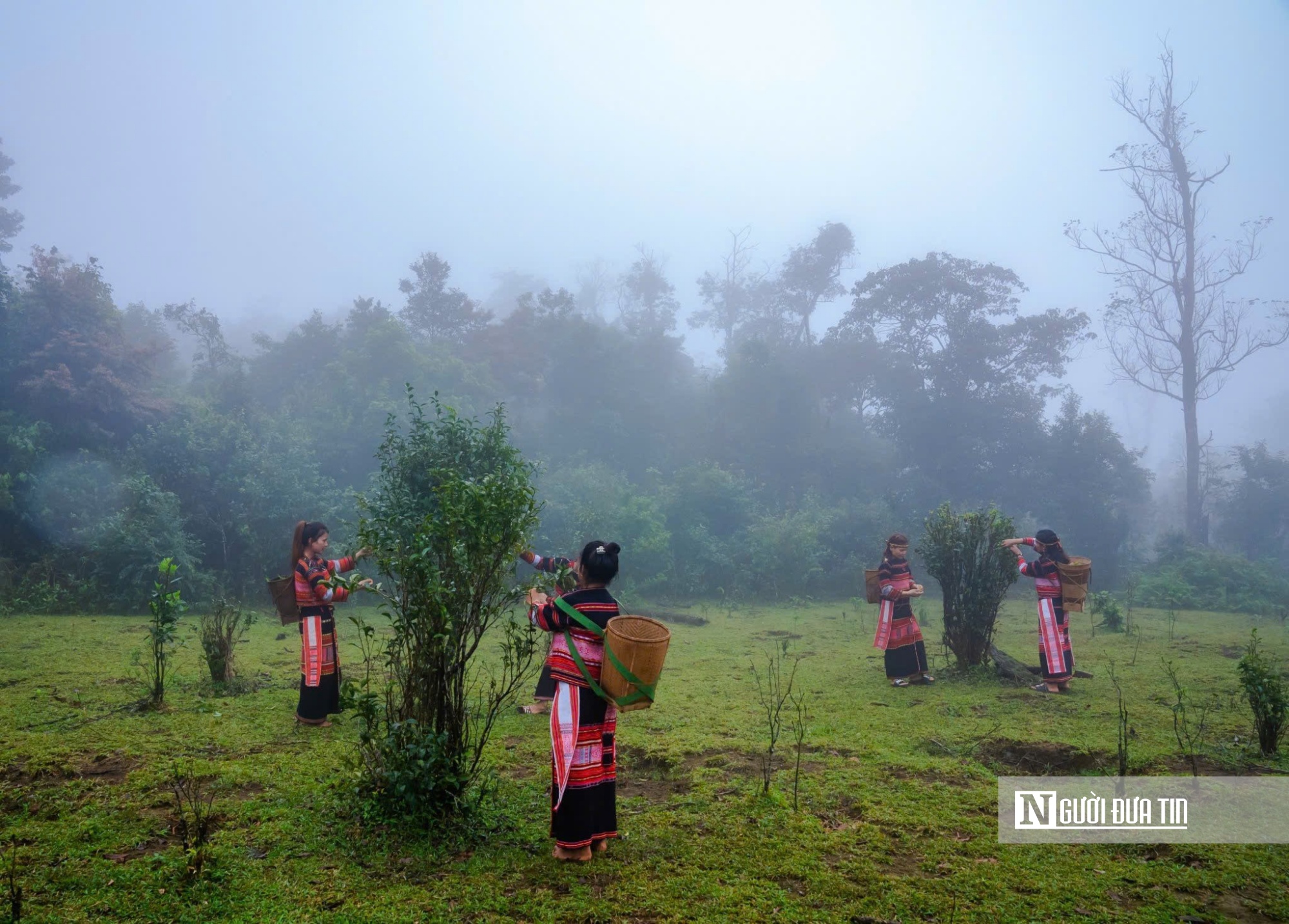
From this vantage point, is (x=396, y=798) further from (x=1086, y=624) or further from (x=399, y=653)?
(x=1086, y=624)

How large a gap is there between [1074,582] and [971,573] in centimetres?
143

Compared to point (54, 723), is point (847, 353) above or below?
above

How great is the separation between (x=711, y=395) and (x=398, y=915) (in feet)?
104

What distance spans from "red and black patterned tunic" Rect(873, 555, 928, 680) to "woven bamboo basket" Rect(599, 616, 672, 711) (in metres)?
5.98

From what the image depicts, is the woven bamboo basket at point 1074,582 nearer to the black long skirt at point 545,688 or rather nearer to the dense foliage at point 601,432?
the black long skirt at point 545,688

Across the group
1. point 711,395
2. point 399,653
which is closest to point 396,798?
point 399,653

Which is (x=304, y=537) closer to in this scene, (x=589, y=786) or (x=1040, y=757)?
(x=589, y=786)

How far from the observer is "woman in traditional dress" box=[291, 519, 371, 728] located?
654 cm

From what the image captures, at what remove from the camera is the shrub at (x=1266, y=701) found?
18.8 ft

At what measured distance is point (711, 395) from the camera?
34281 millimetres

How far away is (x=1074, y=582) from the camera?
328 inches

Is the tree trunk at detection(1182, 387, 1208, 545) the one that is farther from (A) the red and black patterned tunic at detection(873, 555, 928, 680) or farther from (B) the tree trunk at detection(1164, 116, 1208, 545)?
(A) the red and black patterned tunic at detection(873, 555, 928, 680)

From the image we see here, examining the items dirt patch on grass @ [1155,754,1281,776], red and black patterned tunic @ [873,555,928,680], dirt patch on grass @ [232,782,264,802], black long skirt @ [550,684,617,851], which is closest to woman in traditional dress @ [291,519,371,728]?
dirt patch on grass @ [232,782,264,802]

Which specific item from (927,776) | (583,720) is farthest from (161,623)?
(927,776)
